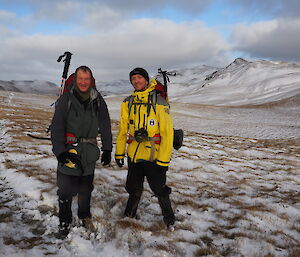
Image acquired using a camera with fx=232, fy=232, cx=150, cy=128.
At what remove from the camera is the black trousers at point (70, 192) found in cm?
409

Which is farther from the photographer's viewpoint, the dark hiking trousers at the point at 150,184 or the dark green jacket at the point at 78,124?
the dark hiking trousers at the point at 150,184

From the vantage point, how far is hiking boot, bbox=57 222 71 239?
13.8 ft

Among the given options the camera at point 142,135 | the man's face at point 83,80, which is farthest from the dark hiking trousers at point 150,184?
the man's face at point 83,80

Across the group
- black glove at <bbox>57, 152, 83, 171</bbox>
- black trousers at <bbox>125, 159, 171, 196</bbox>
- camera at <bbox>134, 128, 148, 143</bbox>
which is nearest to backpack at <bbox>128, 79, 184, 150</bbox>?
camera at <bbox>134, 128, 148, 143</bbox>

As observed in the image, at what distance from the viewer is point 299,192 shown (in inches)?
293

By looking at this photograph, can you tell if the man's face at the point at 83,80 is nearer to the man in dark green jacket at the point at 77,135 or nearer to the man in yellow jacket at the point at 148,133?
the man in dark green jacket at the point at 77,135

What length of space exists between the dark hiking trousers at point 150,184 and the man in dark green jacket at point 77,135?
2.57 feet

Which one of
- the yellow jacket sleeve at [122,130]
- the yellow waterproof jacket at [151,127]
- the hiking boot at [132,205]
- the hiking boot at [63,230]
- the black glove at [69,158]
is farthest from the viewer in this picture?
the hiking boot at [132,205]

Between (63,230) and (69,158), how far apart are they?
1.44 metres

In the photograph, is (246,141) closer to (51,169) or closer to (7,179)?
(51,169)

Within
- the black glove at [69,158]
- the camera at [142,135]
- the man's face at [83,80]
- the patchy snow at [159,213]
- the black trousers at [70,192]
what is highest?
the man's face at [83,80]

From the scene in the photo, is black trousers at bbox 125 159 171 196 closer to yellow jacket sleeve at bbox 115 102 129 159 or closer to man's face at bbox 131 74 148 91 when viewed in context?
yellow jacket sleeve at bbox 115 102 129 159

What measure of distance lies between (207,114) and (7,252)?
111ft

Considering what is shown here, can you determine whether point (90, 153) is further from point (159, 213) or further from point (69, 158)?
point (159, 213)
